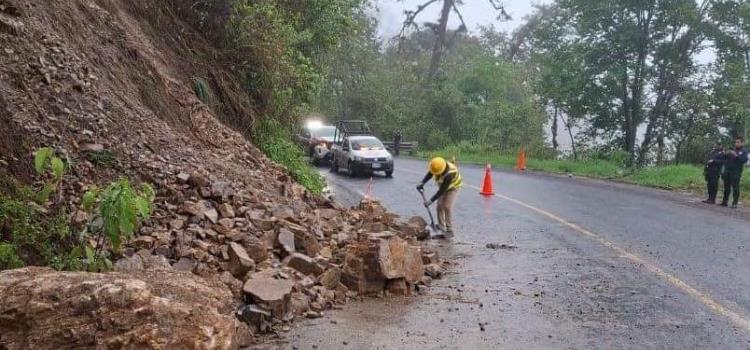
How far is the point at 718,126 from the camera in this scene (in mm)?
24531

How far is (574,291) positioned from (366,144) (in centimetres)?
1694

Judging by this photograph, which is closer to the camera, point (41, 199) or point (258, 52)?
point (41, 199)

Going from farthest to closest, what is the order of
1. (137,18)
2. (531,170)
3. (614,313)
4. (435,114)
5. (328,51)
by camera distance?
(435,114) → (531,170) → (328,51) → (137,18) → (614,313)

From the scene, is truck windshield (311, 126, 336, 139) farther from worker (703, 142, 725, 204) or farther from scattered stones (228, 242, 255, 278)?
scattered stones (228, 242, 255, 278)

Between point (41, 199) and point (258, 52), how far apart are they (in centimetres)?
773

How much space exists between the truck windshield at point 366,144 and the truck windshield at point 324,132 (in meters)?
5.82

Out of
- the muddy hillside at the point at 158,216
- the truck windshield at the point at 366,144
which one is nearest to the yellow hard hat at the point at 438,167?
the muddy hillside at the point at 158,216

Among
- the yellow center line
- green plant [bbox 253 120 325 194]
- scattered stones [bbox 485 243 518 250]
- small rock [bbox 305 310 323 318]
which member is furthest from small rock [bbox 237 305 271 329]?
green plant [bbox 253 120 325 194]

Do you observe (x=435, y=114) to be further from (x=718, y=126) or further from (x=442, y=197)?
(x=442, y=197)

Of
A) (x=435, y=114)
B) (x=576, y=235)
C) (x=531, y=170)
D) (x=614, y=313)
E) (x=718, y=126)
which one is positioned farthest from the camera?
(x=435, y=114)

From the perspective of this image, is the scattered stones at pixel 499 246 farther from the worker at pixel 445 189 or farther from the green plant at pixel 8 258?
the green plant at pixel 8 258

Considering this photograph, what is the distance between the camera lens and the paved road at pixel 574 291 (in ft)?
18.5

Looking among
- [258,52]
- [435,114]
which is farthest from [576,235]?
[435,114]

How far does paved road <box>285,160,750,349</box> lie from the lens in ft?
18.5
